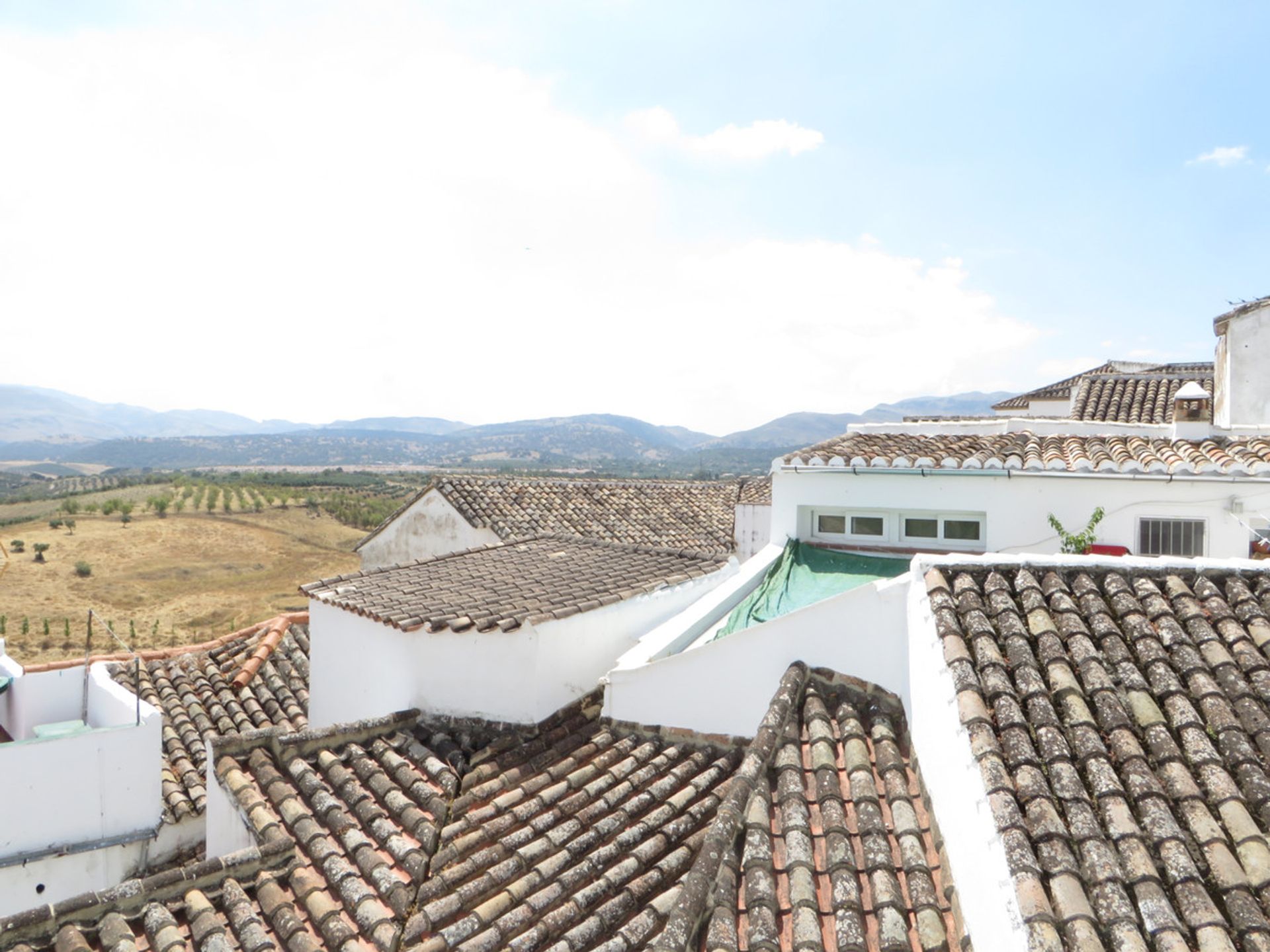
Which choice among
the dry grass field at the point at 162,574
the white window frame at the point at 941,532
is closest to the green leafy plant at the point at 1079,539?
the white window frame at the point at 941,532

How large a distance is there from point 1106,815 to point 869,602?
2591 mm

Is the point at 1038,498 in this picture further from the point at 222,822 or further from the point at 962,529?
the point at 222,822

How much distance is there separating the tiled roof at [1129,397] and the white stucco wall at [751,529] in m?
9.31

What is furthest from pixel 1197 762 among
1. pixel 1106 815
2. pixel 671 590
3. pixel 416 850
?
pixel 671 590

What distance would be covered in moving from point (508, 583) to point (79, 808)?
5.55 meters

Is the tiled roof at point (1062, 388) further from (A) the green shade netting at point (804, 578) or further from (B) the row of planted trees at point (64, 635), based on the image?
(B) the row of planted trees at point (64, 635)

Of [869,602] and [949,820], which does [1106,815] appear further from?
[869,602]

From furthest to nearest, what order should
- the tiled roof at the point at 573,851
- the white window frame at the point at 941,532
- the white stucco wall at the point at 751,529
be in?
the white stucco wall at the point at 751,529 < the white window frame at the point at 941,532 < the tiled roof at the point at 573,851

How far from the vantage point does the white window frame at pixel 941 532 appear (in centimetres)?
1037

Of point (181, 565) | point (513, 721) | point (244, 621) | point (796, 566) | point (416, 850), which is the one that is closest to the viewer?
point (416, 850)

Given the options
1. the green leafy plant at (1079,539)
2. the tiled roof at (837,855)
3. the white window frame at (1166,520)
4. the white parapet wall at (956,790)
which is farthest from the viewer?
the white window frame at (1166,520)

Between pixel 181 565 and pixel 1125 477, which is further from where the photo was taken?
pixel 181 565

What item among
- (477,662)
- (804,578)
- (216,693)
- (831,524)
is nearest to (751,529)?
(831,524)

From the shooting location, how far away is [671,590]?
32.3 feet
